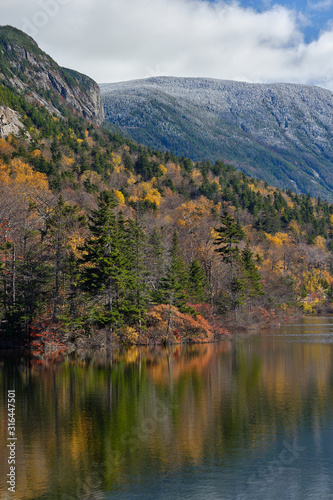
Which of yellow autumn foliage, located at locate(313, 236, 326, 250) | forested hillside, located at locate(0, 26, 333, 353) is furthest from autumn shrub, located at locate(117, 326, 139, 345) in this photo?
yellow autumn foliage, located at locate(313, 236, 326, 250)

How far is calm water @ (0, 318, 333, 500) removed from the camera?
817 inches

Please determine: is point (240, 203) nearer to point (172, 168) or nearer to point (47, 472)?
point (172, 168)

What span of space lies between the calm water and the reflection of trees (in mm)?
81

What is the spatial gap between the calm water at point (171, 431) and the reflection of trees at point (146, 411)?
0.27 ft

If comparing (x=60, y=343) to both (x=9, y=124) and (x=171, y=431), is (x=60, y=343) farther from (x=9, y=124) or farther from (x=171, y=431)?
(x=9, y=124)

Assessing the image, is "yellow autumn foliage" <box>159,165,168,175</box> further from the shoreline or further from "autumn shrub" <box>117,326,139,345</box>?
"autumn shrub" <box>117,326,139,345</box>

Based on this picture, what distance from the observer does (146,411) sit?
32.6 meters

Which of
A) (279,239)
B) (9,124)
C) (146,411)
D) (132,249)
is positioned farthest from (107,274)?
(279,239)

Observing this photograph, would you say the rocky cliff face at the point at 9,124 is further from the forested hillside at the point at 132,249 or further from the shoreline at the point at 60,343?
the shoreline at the point at 60,343

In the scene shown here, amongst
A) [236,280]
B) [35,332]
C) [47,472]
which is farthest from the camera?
[236,280]

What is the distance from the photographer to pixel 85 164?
156 m

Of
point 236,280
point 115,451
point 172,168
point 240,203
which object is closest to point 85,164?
point 172,168

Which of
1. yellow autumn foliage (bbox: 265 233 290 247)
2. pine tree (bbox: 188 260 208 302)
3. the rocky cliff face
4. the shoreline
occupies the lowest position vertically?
the shoreline

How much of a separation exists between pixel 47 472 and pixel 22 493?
2.18m
